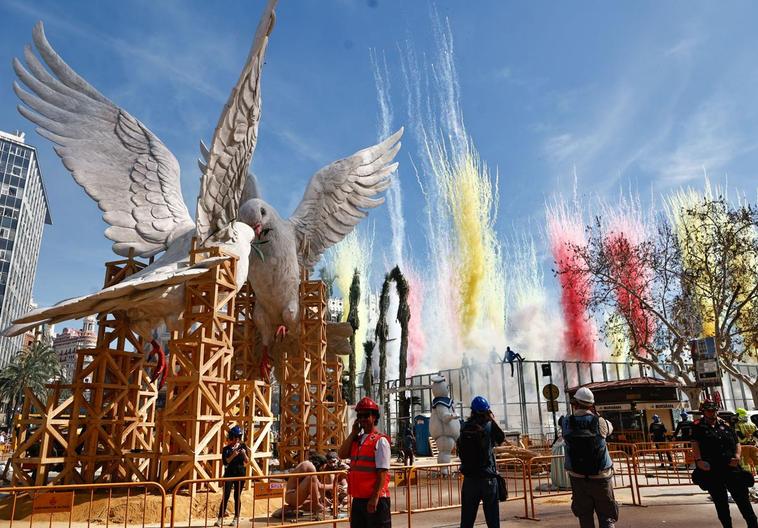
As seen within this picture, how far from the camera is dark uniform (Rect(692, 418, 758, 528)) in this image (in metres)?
5.85

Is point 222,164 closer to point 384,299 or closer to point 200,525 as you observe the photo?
point 200,525

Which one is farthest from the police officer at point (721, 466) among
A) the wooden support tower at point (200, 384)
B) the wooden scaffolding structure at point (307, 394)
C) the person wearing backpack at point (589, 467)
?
the wooden scaffolding structure at point (307, 394)

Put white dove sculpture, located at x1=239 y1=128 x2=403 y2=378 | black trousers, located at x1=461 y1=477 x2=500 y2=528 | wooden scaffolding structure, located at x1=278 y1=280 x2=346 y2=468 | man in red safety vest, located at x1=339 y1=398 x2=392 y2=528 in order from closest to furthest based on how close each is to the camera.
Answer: man in red safety vest, located at x1=339 y1=398 x2=392 y2=528 → black trousers, located at x1=461 y1=477 x2=500 y2=528 → white dove sculpture, located at x1=239 y1=128 x2=403 y2=378 → wooden scaffolding structure, located at x1=278 y1=280 x2=346 y2=468

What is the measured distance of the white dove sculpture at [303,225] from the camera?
1456 cm

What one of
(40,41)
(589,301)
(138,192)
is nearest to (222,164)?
(138,192)

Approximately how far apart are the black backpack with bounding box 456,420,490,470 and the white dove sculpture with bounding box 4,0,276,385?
630 centimetres

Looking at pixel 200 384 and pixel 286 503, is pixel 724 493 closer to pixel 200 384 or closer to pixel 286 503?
pixel 286 503

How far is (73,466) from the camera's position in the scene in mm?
10367

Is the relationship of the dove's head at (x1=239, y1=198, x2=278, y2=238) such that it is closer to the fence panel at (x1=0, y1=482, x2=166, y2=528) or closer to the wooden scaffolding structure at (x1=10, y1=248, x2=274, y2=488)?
the wooden scaffolding structure at (x1=10, y1=248, x2=274, y2=488)

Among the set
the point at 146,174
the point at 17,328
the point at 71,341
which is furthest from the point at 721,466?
the point at 71,341

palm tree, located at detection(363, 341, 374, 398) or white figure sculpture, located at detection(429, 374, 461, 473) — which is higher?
palm tree, located at detection(363, 341, 374, 398)

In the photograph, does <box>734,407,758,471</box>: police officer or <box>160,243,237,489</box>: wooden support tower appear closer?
<box>160,243,237,489</box>: wooden support tower

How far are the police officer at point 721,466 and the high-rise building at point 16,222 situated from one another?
8276 cm

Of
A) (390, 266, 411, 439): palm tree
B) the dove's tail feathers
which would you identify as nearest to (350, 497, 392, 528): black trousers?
the dove's tail feathers
